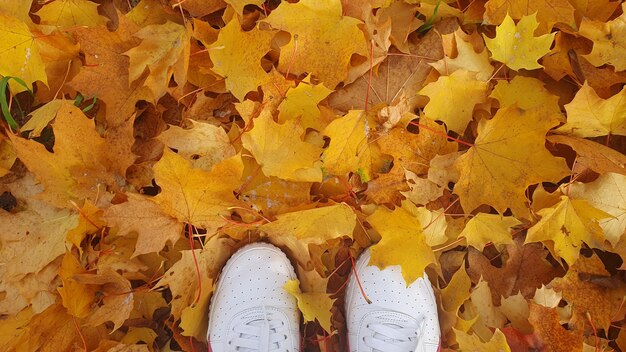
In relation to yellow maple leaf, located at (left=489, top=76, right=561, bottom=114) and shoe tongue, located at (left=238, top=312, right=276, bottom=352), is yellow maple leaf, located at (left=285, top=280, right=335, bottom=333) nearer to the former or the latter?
shoe tongue, located at (left=238, top=312, right=276, bottom=352)

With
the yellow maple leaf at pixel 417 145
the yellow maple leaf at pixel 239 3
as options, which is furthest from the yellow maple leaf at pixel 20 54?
the yellow maple leaf at pixel 417 145

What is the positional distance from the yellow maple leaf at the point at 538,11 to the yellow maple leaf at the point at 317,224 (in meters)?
0.60

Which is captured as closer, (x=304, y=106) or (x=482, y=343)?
(x=482, y=343)

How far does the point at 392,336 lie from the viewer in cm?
128

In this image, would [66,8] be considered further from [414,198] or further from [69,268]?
[414,198]

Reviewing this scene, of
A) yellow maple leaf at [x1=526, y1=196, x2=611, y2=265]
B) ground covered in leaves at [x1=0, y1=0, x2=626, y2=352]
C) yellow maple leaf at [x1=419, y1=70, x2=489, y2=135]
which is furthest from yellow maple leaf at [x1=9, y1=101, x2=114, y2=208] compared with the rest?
yellow maple leaf at [x1=526, y1=196, x2=611, y2=265]

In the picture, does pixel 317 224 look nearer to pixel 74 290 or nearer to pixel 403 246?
pixel 403 246

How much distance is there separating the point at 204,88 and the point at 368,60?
425 mm

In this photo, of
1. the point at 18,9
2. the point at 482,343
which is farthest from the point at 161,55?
the point at 482,343

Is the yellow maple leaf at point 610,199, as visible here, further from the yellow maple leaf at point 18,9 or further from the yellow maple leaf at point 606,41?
the yellow maple leaf at point 18,9

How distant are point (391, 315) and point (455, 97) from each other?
573 millimetres

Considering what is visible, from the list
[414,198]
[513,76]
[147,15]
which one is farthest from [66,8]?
[513,76]

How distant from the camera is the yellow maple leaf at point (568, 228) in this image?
1144mm

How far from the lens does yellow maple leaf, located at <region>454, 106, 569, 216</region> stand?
1131 millimetres
